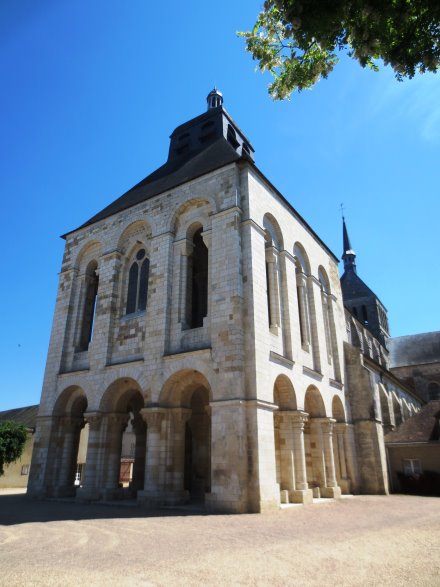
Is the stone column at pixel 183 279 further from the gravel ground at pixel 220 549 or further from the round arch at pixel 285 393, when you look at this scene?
the gravel ground at pixel 220 549

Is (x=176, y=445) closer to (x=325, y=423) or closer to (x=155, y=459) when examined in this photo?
(x=155, y=459)

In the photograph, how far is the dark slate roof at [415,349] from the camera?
40906mm

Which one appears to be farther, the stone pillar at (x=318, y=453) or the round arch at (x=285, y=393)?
the stone pillar at (x=318, y=453)

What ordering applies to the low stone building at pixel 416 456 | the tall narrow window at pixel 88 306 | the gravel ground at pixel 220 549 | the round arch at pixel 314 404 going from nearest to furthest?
the gravel ground at pixel 220 549, the round arch at pixel 314 404, the tall narrow window at pixel 88 306, the low stone building at pixel 416 456

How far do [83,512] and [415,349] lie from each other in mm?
40178

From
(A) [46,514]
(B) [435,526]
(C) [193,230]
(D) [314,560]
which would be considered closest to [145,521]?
(A) [46,514]

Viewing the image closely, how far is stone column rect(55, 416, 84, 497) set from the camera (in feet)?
48.9

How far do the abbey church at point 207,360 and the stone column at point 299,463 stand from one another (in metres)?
0.04

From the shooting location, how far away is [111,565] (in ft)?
17.0

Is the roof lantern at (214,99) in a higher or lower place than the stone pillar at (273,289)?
higher

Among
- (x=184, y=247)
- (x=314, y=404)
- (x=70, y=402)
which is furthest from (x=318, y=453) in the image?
(x=70, y=402)

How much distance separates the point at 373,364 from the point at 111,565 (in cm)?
1967

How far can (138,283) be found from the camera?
1595cm

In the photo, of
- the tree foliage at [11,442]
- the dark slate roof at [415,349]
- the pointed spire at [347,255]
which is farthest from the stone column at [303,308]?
the pointed spire at [347,255]
